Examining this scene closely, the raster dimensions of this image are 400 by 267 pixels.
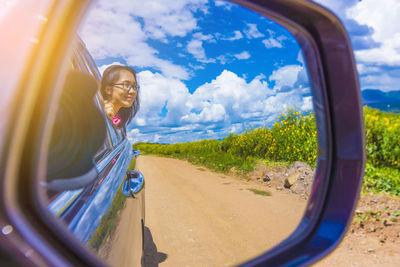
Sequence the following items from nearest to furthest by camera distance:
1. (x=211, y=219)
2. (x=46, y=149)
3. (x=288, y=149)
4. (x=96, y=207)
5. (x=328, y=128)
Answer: (x=46, y=149) < (x=96, y=207) < (x=328, y=128) < (x=288, y=149) < (x=211, y=219)

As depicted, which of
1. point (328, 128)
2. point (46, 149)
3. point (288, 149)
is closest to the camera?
point (46, 149)

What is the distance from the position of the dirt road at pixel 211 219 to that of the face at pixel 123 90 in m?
1.03

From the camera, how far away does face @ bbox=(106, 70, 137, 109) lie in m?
1.59

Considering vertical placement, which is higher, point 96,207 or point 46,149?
point 46,149

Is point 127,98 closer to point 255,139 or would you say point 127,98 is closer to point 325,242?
point 325,242

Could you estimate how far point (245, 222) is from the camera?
4.14m

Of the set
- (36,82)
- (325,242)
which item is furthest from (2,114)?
(325,242)

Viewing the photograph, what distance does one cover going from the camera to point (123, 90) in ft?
5.51

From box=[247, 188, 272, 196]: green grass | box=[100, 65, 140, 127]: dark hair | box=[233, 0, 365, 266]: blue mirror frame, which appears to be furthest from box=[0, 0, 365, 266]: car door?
box=[247, 188, 272, 196]: green grass

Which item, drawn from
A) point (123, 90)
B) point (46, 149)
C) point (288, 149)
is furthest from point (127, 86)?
point (288, 149)

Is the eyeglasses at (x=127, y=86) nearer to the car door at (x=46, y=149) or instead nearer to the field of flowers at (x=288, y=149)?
the car door at (x=46, y=149)

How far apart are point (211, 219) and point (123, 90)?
3932 millimetres

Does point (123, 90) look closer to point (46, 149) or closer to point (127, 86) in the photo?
point (127, 86)

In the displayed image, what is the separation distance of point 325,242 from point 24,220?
1271mm
